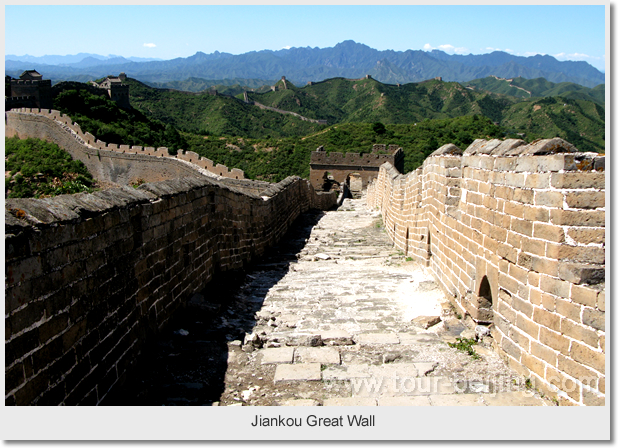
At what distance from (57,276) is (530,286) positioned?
10.6ft

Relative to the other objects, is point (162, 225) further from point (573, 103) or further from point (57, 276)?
point (573, 103)

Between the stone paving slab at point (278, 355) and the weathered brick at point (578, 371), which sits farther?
the stone paving slab at point (278, 355)

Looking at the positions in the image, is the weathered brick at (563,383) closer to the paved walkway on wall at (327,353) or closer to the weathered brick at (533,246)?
the paved walkway on wall at (327,353)

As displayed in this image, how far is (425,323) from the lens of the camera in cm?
517

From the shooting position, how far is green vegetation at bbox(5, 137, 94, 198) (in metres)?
31.5

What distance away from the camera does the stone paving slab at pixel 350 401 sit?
3469mm

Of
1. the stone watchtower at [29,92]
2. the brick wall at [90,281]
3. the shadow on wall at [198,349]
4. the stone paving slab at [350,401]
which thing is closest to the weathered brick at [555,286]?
the stone paving slab at [350,401]

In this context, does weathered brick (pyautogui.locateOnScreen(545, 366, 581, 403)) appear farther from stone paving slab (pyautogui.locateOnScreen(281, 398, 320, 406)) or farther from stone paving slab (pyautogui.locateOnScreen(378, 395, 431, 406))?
stone paving slab (pyautogui.locateOnScreen(281, 398, 320, 406))

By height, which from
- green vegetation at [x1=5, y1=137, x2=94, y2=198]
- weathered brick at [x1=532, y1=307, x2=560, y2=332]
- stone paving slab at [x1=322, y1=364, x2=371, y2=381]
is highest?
weathered brick at [x1=532, y1=307, x2=560, y2=332]

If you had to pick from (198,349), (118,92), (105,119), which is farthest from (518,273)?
(118,92)

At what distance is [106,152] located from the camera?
37.2 m

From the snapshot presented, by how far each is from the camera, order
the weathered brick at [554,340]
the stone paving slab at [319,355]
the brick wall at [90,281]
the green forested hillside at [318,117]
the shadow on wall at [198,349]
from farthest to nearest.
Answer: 1. the green forested hillside at [318,117]
2. the stone paving slab at [319,355]
3. the shadow on wall at [198,349]
4. the weathered brick at [554,340]
5. the brick wall at [90,281]

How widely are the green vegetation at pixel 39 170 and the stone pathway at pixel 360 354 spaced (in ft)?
86.4

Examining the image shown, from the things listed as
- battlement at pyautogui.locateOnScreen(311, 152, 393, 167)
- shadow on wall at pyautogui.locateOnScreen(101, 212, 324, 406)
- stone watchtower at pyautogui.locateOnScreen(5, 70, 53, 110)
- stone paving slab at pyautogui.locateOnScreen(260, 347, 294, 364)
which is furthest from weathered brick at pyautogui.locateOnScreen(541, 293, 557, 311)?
stone watchtower at pyautogui.locateOnScreen(5, 70, 53, 110)
